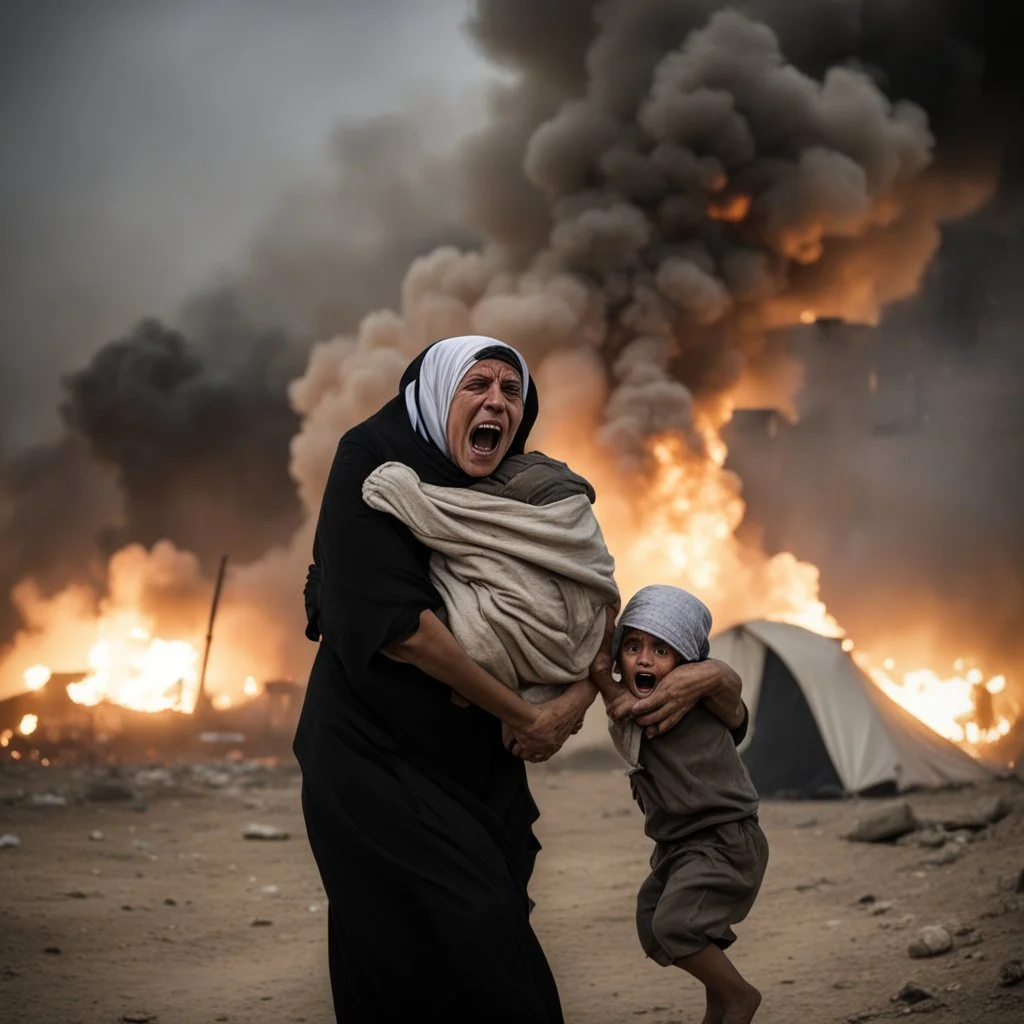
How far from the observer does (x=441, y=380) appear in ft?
8.00

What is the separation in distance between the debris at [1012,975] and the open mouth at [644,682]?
2647 millimetres

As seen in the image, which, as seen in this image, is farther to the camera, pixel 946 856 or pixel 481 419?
pixel 946 856

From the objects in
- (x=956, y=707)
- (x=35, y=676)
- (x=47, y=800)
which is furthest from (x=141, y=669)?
(x=956, y=707)

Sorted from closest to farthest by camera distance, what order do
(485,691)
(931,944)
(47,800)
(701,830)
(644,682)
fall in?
(485,691) < (644,682) < (701,830) < (931,944) < (47,800)

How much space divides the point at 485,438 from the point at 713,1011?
1.50 m

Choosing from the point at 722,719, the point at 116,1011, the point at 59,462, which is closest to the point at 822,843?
the point at 116,1011

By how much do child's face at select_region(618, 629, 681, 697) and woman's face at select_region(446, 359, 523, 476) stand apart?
20.8 inches

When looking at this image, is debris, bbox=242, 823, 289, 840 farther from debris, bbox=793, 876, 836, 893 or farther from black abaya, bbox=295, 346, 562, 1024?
black abaya, bbox=295, 346, 562, 1024

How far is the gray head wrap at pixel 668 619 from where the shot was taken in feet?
8.41

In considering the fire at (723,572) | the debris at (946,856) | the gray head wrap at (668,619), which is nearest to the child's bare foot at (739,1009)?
the gray head wrap at (668,619)

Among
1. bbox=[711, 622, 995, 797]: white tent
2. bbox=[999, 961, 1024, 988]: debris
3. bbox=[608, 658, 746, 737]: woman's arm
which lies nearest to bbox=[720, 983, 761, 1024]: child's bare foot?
bbox=[608, 658, 746, 737]: woman's arm

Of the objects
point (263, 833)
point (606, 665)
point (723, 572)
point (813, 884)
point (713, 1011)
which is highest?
point (723, 572)

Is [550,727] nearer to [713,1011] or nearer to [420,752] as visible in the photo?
[420,752]

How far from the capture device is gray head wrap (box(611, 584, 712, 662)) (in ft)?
8.41
